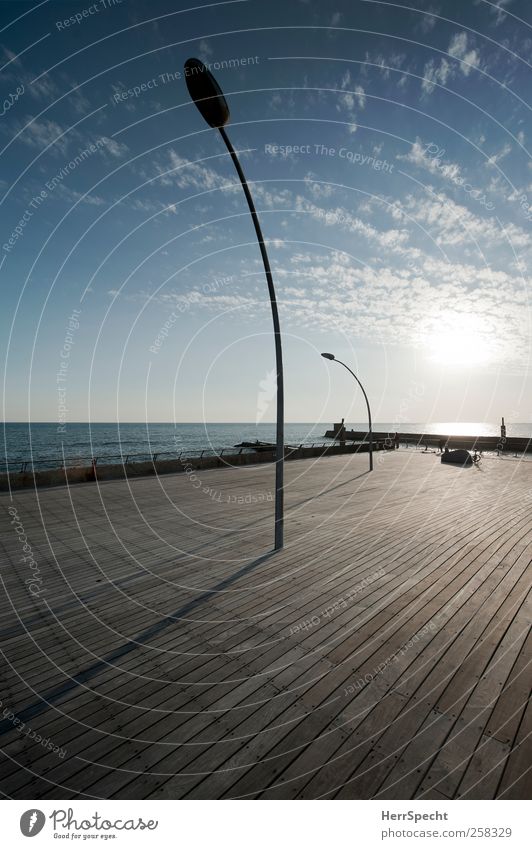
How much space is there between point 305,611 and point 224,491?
32.0ft

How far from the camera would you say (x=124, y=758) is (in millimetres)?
2959

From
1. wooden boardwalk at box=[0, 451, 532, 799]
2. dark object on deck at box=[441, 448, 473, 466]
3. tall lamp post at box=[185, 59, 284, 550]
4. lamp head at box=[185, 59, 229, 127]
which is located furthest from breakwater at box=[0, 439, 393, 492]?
lamp head at box=[185, 59, 229, 127]

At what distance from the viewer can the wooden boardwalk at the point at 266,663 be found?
9.32ft

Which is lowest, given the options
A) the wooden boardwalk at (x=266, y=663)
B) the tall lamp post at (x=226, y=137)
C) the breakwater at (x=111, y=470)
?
the wooden boardwalk at (x=266, y=663)

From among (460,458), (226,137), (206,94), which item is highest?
(206,94)

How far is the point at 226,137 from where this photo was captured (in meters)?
7.02

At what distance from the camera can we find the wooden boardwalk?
284cm

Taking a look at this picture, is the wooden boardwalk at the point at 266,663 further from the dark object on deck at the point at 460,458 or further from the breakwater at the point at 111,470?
the dark object on deck at the point at 460,458

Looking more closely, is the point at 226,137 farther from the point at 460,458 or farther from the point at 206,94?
the point at 460,458

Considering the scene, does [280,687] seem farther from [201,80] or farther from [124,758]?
[201,80]

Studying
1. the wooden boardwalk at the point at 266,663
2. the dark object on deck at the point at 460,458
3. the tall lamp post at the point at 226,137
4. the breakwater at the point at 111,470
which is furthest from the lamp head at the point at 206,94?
the dark object on deck at the point at 460,458

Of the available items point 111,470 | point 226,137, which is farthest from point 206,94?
point 111,470

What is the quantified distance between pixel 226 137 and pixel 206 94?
0.70 metres
